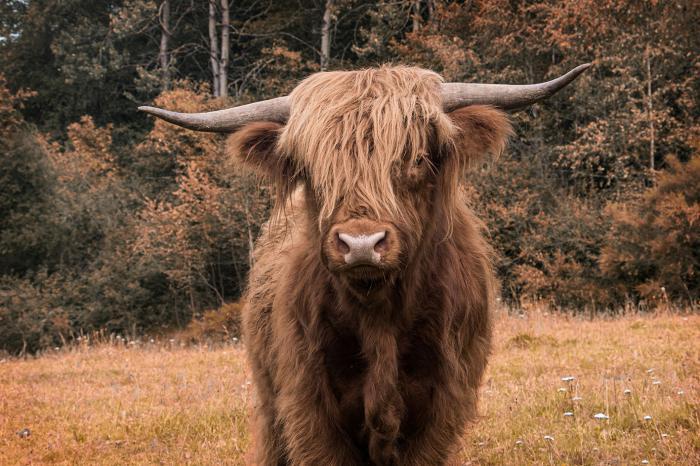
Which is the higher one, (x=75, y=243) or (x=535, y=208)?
(x=535, y=208)

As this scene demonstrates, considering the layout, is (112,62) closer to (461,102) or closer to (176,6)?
(176,6)

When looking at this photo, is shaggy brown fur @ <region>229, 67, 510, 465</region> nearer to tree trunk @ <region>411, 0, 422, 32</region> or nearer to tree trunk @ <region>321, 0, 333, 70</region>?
tree trunk @ <region>411, 0, 422, 32</region>

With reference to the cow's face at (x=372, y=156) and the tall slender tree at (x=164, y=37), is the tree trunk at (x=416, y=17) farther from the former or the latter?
the cow's face at (x=372, y=156)

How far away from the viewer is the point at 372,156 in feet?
9.89

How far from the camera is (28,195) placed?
75.1ft

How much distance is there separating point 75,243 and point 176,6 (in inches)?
433

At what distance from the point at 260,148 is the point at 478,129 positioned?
1.03 m

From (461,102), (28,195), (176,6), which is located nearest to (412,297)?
(461,102)

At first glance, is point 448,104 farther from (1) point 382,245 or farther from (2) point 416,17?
(2) point 416,17

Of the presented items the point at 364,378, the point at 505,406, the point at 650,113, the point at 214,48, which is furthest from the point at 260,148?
the point at 214,48

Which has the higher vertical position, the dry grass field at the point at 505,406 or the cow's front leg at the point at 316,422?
the cow's front leg at the point at 316,422

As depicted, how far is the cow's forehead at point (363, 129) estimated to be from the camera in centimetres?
296

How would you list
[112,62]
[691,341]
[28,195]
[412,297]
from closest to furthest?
1. [412,297]
2. [691,341]
3. [28,195]
4. [112,62]

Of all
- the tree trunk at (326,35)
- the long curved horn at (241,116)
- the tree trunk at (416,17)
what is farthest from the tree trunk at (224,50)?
the long curved horn at (241,116)
